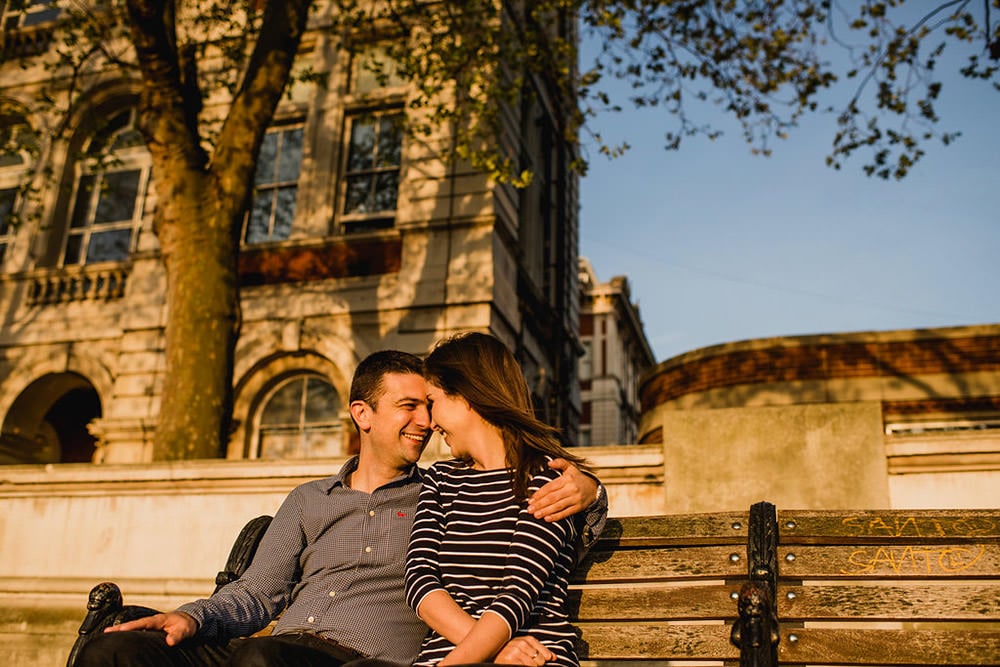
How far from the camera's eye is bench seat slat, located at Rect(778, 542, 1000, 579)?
2.95 metres

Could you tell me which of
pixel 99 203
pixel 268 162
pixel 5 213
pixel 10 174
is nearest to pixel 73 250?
pixel 99 203

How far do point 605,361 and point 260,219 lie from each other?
3260cm

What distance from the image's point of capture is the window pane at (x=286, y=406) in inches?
590

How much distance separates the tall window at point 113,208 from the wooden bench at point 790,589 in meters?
15.9

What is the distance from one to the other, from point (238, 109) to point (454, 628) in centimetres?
745

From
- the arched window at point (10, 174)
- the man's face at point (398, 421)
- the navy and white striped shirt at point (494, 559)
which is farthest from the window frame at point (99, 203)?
the navy and white striped shirt at point (494, 559)

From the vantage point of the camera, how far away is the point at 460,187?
14617mm

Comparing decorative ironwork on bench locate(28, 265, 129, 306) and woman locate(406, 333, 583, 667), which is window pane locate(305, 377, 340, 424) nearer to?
decorative ironwork on bench locate(28, 265, 129, 306)

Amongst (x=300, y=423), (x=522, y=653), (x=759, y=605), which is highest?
(x=300, y=423)

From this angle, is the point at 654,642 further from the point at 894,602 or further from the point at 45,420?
the point at 45,420

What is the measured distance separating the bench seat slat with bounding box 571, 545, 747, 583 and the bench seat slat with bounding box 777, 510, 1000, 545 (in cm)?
20

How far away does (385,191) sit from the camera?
1577 centimetres

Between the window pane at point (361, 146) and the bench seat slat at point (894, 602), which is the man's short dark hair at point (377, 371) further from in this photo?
the window pane at point (361, 146)

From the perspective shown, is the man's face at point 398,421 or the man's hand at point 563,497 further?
the man's face at point 398,421
